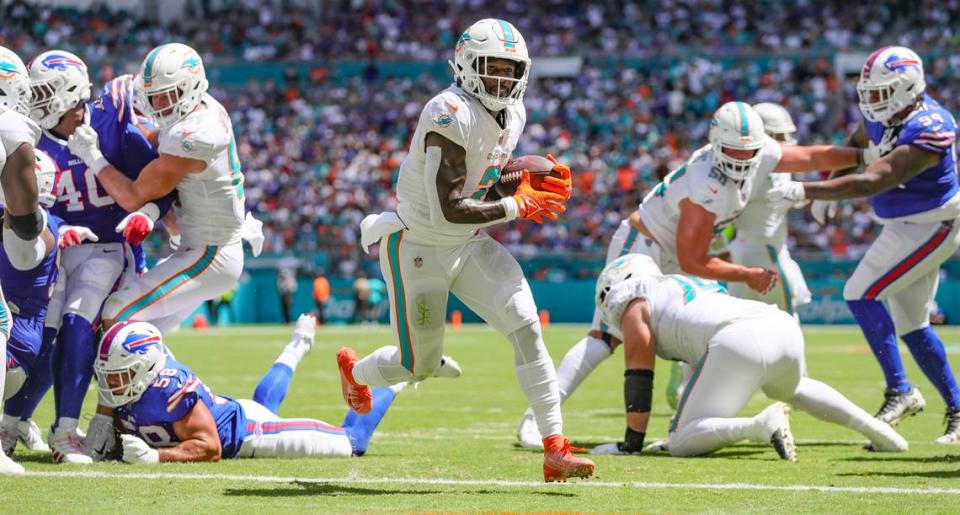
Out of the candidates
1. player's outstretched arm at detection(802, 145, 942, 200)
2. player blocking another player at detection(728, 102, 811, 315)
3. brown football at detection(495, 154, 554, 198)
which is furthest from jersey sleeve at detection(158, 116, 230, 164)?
player blocking another player at detection(728, 102, 811, 315)

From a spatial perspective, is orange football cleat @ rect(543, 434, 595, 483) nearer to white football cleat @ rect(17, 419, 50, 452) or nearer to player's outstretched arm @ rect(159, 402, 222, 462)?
player's outstretched arm @ rect(159, 402, 222, 462)

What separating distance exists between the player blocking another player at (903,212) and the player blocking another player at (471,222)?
299 centimetres

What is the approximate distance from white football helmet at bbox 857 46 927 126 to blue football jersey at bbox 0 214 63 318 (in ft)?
15.7

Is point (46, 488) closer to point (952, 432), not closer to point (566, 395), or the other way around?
point (566, 395)

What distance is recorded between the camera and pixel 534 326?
18.6ft

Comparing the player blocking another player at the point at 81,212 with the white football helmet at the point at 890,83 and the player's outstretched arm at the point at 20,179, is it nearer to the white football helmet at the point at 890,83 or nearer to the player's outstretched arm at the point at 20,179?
the player's outstretched arm at the point at 20,179

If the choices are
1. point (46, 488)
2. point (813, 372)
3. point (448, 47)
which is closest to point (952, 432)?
point (46, 488)

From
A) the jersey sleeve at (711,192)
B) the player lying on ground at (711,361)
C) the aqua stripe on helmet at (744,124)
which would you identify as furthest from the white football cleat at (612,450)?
the aqua stripe on helmet at (744,124)

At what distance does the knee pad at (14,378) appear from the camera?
6484 millimetres

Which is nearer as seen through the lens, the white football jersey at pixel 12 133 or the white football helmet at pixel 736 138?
the white football jersey at pixel 12 133

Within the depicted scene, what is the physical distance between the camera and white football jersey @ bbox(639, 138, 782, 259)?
307 inches

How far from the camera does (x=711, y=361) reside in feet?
21.7

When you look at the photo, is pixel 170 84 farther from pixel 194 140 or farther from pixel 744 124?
pixel 744 124

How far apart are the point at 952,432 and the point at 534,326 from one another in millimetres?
3152
